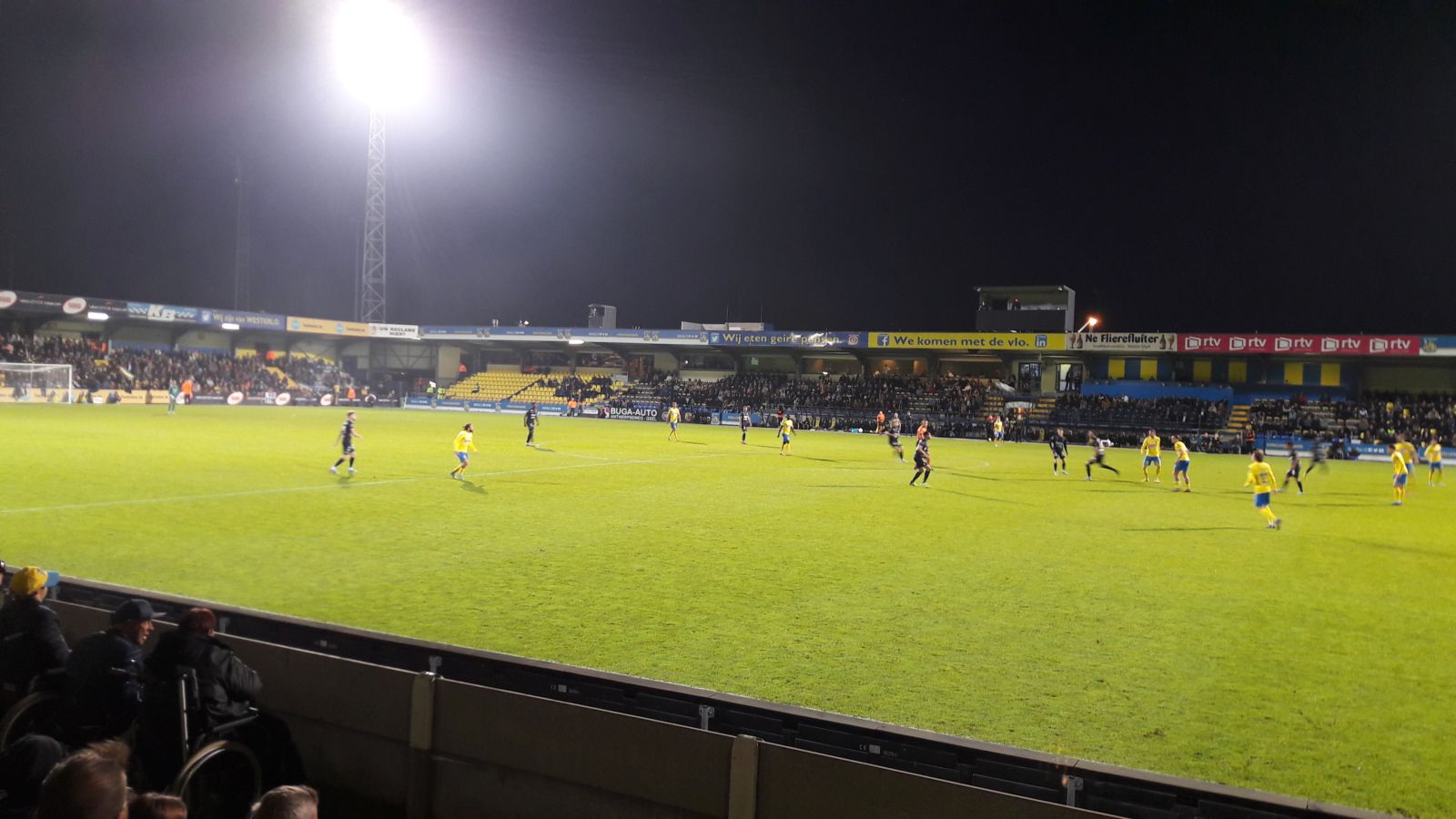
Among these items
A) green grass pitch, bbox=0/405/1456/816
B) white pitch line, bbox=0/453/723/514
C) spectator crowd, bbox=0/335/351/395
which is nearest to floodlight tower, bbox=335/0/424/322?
spectator crowd, bbox=0/335/351/395

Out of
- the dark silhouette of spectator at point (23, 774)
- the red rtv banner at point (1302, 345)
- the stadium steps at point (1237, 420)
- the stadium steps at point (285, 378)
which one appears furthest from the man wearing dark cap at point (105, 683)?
the stadium steps at point (285, 378)

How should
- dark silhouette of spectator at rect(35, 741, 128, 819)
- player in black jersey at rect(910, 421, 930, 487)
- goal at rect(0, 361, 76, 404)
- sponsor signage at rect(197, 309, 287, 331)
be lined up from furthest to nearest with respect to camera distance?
sponsor signage at rect(197, 309, 287, 331) → goal at rect(0, 361, 76, 404) → player in black jersey at rect(910, 421, 930, 487) → dark silhouette of spectator at rect(35, 741, 128, 819)

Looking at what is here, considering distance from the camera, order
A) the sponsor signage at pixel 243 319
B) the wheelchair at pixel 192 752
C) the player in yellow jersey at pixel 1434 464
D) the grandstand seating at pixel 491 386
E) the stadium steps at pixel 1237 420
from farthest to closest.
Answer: the grandstand seating at pixel 491 386 → the sponsor signage at pixel 243 319 → the stadium steps at pixel 1237 420 → the player in yellow jersey at pixel 1434 464 → the wheelchair at pixel 192 752

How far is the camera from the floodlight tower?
54.5m

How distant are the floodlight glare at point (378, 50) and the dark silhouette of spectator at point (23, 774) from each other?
193 feet

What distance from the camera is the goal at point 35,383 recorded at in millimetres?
48562

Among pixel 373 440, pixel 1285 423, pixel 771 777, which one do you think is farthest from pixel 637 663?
pixel 1285 423

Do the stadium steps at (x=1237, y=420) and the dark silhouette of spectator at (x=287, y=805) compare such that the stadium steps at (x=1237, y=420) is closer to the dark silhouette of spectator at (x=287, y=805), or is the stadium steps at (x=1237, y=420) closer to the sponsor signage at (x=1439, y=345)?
the sponsor signage at (x=1439, y=345)

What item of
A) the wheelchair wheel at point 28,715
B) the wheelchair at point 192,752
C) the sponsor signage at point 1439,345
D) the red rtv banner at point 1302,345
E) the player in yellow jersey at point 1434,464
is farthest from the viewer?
the red rtv banner at point 1302,345

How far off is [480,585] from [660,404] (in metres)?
53.2

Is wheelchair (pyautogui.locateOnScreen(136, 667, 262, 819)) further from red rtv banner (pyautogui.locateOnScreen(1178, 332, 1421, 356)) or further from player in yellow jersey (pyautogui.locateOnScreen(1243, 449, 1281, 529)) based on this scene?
red rtv banner (pyautogui.locateOnScreen(1178, 332, 1421, 356))

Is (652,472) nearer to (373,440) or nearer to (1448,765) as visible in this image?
(373,440)

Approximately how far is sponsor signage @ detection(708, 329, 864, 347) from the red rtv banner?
829 inches

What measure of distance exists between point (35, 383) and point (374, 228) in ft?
89.2
